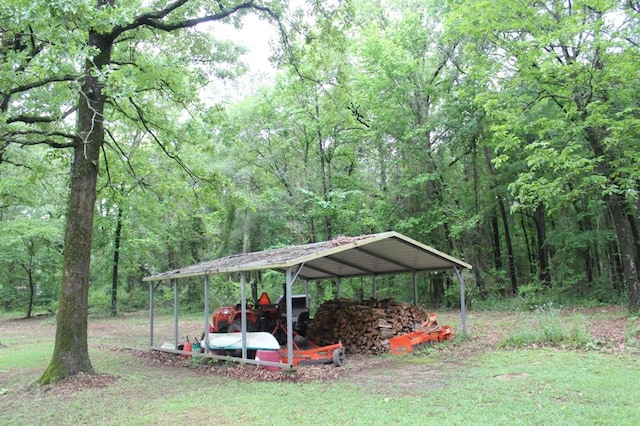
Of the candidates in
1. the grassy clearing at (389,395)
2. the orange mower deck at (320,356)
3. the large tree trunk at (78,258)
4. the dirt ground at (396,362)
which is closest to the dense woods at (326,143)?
the large tree trunk at (78,258)

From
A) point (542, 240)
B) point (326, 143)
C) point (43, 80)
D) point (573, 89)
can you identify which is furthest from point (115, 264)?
point (573, 89)

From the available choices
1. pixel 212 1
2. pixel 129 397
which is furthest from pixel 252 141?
pixel 129 397

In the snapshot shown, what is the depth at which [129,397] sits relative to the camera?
271 inches

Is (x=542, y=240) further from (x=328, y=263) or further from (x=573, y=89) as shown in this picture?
(x=328, y=263)

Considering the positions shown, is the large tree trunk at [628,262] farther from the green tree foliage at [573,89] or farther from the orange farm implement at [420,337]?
the orange farm implement at [420,337]

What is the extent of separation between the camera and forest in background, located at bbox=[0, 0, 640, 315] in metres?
10.6

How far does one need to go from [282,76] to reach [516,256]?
15410 millimetres

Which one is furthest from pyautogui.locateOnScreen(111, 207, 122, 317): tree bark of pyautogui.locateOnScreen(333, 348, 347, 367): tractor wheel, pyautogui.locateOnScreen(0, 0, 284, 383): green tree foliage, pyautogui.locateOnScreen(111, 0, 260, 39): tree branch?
pyautogui.locateOnScreen(333, 348, 347, 367): tractor wheel

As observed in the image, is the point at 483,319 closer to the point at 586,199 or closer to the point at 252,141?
the point at 586,199

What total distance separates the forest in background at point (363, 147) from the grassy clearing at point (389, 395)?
14.0 feet

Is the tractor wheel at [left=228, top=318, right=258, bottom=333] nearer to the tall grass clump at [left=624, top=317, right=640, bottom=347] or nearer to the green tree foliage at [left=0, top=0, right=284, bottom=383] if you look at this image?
the green tree foliage at [left=0, top=0, right=284, bottom=383]

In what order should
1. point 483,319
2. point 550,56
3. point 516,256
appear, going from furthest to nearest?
point 516,256 < point 483,319 < point 550,56

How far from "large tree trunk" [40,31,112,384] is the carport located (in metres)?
2.35

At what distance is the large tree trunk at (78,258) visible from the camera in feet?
25.4
